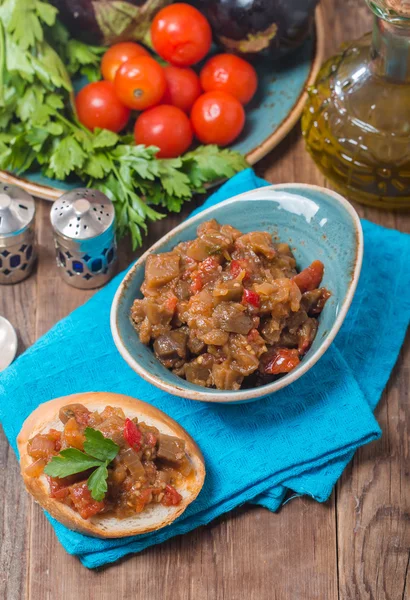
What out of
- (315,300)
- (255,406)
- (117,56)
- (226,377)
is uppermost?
(117,56)

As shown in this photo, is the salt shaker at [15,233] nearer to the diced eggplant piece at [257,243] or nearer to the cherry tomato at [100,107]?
the cherry tomato at [100,107]

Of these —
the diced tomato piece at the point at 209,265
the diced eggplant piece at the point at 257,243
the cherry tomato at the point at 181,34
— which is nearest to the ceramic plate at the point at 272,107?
the cherry tomato at the point at 181,34

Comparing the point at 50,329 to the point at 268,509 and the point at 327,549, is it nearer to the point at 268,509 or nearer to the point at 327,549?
the point at 268,509

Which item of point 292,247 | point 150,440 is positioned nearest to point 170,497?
point 150,440

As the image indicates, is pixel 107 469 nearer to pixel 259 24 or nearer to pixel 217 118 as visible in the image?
pixel 217 118

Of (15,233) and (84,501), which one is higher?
(15,233)
